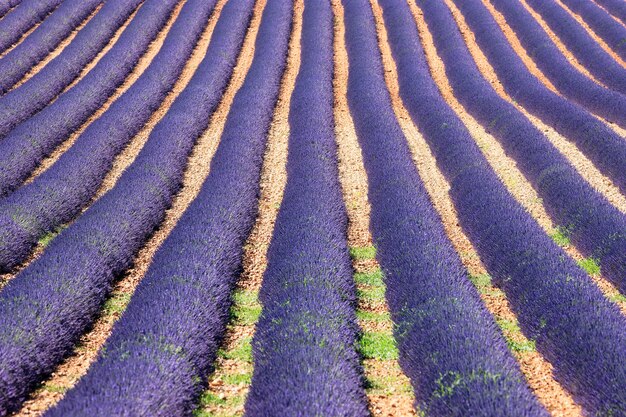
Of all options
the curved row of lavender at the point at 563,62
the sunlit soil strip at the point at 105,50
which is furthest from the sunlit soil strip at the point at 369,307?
the sunlit soil strip at the point at 105,50

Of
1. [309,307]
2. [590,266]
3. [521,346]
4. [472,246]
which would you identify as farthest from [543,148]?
[309,307]

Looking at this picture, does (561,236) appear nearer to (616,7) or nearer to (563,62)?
(563,62)

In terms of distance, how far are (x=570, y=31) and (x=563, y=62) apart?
343cm

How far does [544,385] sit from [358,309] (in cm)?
208

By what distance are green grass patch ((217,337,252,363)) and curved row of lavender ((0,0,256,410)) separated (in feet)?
4.80

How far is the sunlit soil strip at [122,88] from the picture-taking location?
38.8 feet

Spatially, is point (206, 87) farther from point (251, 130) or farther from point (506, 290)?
point (506, 290)

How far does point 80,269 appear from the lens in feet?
23.4

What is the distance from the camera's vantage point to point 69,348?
6234mm

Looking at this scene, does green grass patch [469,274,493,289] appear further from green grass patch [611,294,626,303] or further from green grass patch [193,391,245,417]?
green grass patch [193,391,245,417]

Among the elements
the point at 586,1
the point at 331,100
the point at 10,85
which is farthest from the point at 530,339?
the point at 586,1

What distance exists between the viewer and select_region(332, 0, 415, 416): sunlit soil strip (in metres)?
5.53

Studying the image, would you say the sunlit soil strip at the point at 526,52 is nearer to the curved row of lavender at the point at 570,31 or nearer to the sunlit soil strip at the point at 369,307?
the curved row of lavender at the point at 570,31

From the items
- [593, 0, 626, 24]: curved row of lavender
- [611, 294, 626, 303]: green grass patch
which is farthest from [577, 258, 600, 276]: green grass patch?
[593, 0, 626, 24]: curved row of lavender
